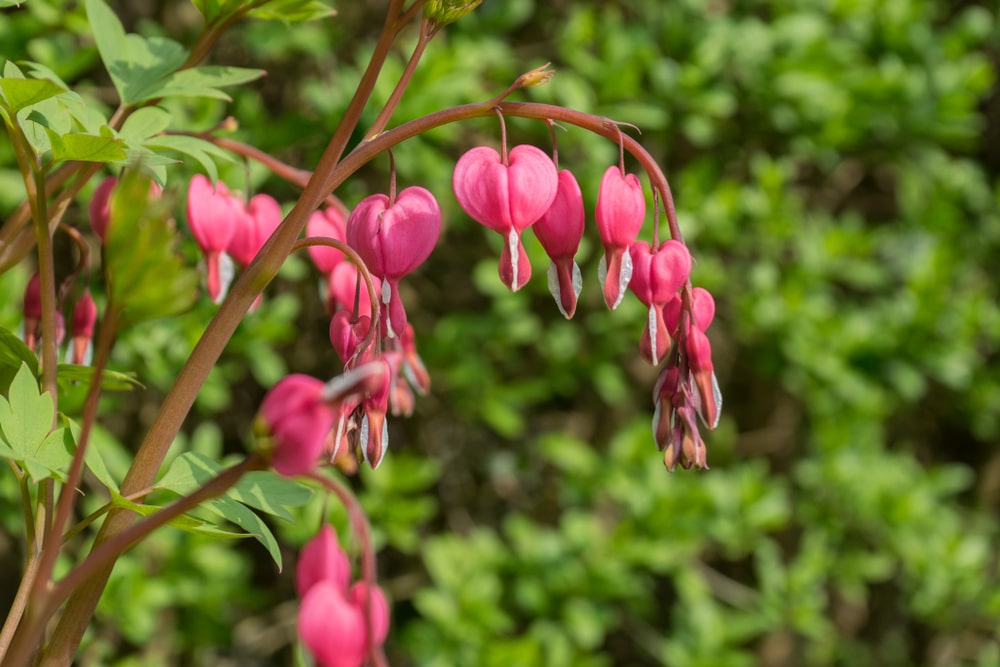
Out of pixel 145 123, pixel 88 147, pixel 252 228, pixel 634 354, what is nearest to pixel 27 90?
pixel 88 147

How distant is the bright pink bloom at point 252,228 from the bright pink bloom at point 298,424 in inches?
18.4

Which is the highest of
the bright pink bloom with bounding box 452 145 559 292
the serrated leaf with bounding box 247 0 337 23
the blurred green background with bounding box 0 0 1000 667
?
the serrated leaf with bounding box 247 0 337 23

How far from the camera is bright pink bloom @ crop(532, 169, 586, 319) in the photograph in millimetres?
718

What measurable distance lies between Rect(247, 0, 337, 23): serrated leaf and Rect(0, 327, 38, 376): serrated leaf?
1.12 feet

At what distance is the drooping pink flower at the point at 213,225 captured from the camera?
849 millimetres

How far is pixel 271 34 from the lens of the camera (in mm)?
1783

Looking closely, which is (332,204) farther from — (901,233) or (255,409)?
(901,233)

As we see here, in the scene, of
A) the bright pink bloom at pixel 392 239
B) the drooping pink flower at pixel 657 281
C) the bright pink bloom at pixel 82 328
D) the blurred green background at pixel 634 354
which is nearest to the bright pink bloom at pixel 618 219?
the drooping pink flower at pixel 657 281

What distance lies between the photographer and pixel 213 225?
85 centimetres

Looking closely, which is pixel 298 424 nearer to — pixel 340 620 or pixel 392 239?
pixel 340 620

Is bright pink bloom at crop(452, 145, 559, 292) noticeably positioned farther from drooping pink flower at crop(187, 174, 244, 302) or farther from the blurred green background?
the blurred green background

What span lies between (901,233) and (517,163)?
1.98 m

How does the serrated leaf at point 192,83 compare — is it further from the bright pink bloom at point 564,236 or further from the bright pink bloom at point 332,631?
the bright pink bloom at point 332,631

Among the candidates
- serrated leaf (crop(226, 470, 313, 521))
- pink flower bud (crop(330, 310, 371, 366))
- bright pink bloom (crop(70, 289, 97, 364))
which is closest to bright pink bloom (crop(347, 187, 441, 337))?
pink flower bud (crop(330, 310, 371, 366))
